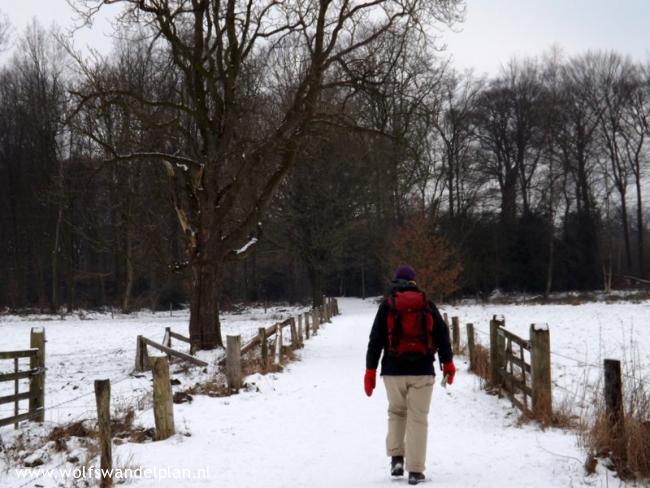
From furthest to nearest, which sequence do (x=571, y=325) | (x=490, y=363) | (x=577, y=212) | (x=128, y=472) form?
(x=577, y=212) → (x=571, y=325) → (x=490, y=363) → (x=128, y=472)

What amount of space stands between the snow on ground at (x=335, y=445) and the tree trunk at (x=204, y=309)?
6692 mm

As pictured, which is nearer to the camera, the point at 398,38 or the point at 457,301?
the point at 398,38

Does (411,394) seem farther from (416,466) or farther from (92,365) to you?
(92,365)

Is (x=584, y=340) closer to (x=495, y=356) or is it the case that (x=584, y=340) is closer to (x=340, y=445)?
(x=495, y=356)

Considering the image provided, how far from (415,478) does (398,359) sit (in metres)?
1.04

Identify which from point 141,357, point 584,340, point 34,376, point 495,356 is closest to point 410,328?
point 495,356

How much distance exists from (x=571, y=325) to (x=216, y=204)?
Answer: 13.7m

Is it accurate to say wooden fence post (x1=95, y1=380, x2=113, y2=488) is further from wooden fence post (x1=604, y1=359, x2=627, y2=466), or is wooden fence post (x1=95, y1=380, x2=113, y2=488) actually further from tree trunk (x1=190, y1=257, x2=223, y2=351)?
tree trunk (x1=190, y1=257, x2=223, y2=351)

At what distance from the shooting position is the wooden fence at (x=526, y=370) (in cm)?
738

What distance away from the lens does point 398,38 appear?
56.2 feet

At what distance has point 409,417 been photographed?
227 inches

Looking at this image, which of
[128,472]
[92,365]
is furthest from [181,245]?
[128,472]

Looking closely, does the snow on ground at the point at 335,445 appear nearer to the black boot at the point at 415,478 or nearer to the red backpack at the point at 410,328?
the black boot at the point at 415,478

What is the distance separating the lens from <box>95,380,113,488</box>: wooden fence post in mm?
5820
